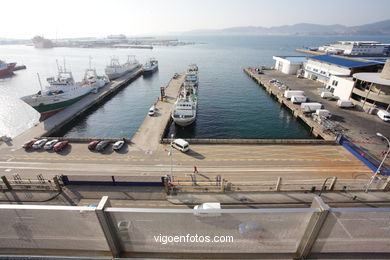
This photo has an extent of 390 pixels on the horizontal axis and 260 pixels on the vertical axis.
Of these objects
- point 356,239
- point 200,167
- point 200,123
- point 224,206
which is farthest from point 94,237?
point 200,123

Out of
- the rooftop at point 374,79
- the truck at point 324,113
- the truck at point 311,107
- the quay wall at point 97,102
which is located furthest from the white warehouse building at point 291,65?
the quay wall at point 97,102

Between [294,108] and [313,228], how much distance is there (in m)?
54.7

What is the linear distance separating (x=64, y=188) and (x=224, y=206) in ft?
67.2

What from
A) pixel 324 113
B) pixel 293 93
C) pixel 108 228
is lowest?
pixel 324 113

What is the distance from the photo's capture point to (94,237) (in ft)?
17.2

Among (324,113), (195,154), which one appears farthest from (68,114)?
(324,113)

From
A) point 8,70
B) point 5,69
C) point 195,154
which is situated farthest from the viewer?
point 8,70

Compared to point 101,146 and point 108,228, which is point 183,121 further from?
point 108,228

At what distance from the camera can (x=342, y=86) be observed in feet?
183

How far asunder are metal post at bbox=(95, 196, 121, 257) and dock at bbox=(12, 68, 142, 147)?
4257cm

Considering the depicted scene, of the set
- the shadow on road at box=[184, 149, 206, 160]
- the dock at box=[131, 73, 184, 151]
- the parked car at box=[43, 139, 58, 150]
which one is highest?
the shadow on road at box=[184, 149, 206, 160]

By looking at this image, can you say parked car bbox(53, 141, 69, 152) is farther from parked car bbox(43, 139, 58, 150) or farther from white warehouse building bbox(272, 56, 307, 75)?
white warehouse building bbox(272, 56, 307, 75)

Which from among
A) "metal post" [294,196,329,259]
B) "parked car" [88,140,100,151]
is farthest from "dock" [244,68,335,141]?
"parked car" [88,140,100,151]

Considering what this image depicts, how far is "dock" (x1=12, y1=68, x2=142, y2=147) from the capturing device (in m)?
39.2
